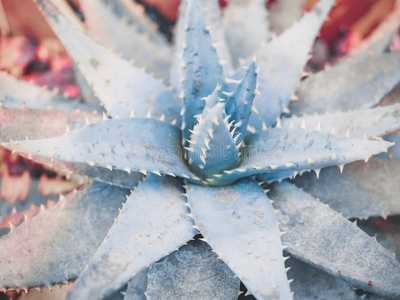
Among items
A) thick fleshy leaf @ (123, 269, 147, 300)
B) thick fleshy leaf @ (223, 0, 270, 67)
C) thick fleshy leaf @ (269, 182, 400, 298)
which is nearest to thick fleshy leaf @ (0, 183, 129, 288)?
thick fleshy leaf @ (123, 269, 147, 300)

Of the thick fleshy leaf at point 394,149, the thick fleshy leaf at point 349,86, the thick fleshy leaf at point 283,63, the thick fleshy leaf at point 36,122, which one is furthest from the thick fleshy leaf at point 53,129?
the thick fleshy leaf at point 394,149

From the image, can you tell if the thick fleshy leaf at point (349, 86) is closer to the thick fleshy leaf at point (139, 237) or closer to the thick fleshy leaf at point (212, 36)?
the thick fleshy leaf at point (212, 36)

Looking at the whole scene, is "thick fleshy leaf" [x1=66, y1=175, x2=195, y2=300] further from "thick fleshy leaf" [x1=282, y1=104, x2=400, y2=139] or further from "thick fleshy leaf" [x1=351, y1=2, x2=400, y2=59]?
"thick fleshy leaf" [x1=351, y1=2, x2=400, y2=59]

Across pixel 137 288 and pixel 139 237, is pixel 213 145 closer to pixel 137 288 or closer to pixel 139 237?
pixel 139 237

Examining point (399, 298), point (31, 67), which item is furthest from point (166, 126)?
point (31, 67)

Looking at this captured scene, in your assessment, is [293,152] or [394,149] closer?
[293,152]

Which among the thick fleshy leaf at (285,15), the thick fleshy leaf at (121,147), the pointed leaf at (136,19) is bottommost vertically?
the thick fleshy leaf at (121,147)

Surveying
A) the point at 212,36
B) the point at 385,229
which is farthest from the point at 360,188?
the point at 212,36
